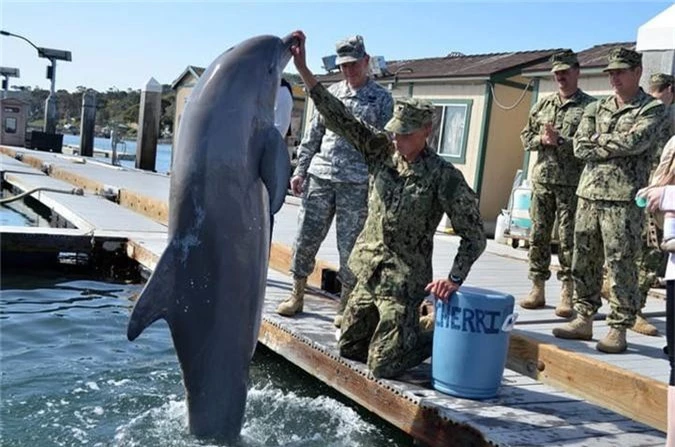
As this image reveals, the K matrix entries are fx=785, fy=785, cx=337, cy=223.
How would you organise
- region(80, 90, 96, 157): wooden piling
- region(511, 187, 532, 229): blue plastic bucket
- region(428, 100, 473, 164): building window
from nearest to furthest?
region(511, 187, 532, 229): blue plastic bucket → region(428, 100, 473, 164): building window → region(80, 90, 96, 157): wooden piling

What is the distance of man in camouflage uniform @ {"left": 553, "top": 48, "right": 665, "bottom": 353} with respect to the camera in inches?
202

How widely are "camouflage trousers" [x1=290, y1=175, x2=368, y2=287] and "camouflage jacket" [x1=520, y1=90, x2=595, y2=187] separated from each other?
58.3 inches

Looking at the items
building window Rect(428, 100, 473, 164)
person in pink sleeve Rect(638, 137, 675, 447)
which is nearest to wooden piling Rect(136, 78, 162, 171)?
building window Rect(428, 100, 473, 164)

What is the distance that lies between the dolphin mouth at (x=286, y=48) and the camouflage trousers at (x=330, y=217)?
166 cm

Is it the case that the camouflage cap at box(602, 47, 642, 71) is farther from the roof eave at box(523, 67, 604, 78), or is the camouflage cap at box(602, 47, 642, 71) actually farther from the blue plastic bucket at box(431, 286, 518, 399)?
the roof eave at box(523, 67, 604, 78)

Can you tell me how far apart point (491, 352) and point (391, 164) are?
4.21ft

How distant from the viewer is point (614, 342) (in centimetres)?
521

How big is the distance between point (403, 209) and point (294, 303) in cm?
198

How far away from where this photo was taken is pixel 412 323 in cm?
480

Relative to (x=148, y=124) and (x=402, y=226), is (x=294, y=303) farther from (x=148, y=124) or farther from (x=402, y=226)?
(x=148, y=124)

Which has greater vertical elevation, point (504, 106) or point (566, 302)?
point (504, 106)

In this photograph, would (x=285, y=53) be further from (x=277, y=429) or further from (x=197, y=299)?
(x=277, y=429)

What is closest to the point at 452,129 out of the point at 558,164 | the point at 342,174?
the point at 558,164

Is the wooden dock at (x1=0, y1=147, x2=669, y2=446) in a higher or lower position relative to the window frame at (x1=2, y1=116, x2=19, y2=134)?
lower
